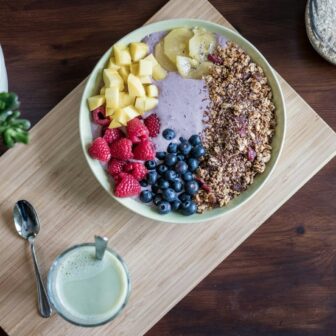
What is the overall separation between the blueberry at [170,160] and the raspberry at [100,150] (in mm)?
128

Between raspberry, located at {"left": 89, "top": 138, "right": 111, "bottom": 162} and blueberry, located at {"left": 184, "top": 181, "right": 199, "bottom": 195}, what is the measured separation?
0.60 ft

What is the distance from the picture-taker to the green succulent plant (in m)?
1.13

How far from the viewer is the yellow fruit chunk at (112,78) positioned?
1.36 m

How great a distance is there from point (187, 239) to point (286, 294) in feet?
0.98

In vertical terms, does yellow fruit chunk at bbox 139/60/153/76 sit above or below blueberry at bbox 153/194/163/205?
above

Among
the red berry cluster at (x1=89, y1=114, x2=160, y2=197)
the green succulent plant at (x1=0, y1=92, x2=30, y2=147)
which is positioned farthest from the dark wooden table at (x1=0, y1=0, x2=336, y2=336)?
the green succulent plant at (x1=0, y1=92, x2=30, y2=147)

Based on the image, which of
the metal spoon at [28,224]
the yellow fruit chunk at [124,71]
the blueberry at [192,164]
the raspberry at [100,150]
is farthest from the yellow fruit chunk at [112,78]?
the metal spoon at [28,224]

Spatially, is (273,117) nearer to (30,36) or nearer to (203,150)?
(203,150)

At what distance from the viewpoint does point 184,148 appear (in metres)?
1.35

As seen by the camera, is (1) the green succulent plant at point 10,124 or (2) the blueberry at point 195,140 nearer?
(1) the green succulent plant at point 10,124

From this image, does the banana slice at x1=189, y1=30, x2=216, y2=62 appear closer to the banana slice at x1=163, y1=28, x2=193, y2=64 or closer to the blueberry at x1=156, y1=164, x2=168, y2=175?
the banana slice at x1=163, y1=28, x2=193, y2=64

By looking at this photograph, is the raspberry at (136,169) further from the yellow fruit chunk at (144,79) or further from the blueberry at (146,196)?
the yellow fruit chunk at (144,79)

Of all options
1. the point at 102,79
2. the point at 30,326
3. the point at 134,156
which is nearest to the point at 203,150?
the point at 134,156

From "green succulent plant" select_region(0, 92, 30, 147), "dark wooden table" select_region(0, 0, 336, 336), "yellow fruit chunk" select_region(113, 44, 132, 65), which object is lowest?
"dark wooden table" select_region(0, 0, 336, 336)
